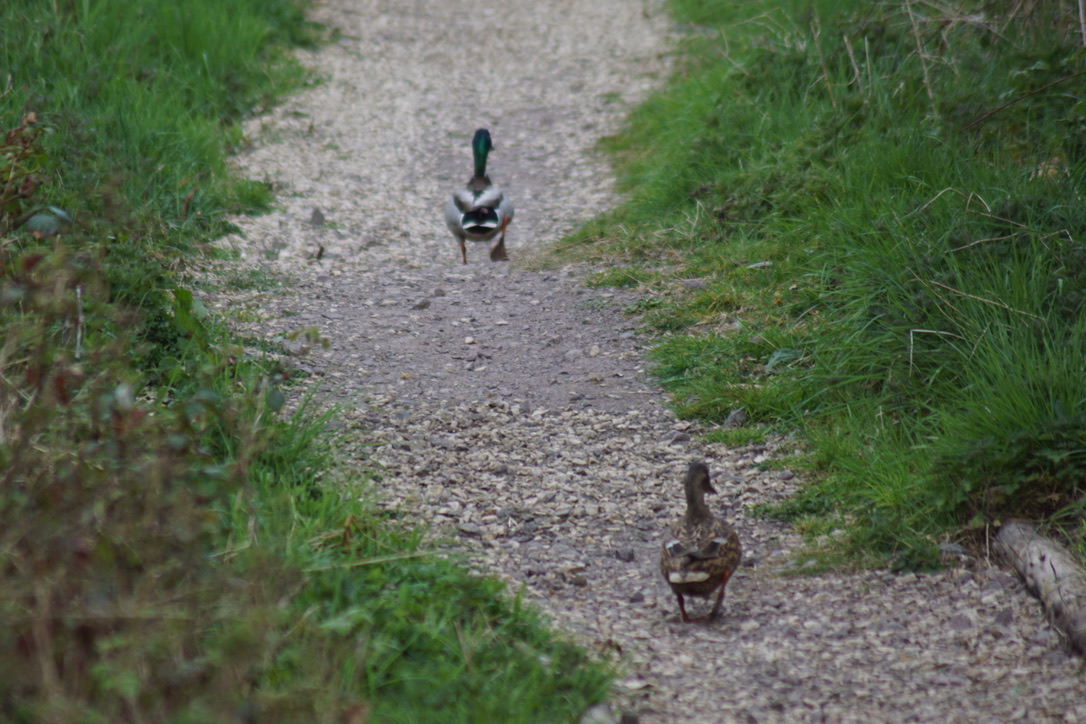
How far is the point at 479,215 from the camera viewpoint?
296 inches

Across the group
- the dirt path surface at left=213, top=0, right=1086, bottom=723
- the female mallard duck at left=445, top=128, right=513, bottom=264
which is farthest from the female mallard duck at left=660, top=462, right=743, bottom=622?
the female mallard duck at left=445, top=128, right=513, bottom=264

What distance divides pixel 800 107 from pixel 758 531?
178 inches

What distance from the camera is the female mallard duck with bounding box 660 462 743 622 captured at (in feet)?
12.4

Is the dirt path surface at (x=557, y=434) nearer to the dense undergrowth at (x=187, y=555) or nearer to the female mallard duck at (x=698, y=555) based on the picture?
the female mallard duck at (x=698, y=555)

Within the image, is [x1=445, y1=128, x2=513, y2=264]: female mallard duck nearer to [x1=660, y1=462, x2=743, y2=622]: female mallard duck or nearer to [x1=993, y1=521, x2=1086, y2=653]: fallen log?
[x1=660, y1=462, x2=743, y2=622]: female mallard duck

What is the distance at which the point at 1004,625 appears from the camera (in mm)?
3830

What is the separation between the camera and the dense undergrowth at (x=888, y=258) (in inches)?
171

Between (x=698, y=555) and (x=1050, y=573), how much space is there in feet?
4.37

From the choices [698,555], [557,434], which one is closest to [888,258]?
[557,434]

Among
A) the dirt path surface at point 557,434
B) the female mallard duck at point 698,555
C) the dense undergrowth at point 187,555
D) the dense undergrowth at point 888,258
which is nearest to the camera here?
the dense undergrowth at point 187,555

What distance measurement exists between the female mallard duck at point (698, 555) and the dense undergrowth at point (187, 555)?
555 millimetres

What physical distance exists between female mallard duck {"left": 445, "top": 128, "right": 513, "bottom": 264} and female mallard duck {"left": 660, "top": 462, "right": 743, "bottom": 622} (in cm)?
384

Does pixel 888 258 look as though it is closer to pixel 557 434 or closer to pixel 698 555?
pixel 557 434

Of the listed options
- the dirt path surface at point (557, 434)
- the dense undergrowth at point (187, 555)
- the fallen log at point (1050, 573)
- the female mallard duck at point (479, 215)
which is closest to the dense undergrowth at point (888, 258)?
the fallen log at point (1050, 573)
